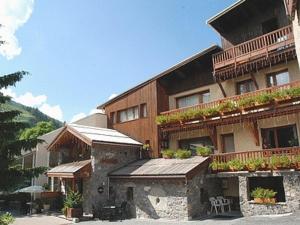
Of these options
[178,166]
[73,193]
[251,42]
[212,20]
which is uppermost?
[212,20]

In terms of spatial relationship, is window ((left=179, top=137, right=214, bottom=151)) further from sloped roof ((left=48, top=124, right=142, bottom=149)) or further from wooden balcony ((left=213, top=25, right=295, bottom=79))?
wooden balcony ((left=213, top=25, right=295, bottom=79))

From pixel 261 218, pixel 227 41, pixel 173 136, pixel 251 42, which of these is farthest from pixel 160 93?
pixel 261 218

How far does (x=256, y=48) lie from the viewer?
1969 cm

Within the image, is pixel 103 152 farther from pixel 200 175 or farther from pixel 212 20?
pixel 212 20

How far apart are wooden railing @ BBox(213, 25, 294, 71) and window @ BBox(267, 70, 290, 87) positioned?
1651 mm

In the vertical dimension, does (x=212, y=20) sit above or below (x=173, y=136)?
above

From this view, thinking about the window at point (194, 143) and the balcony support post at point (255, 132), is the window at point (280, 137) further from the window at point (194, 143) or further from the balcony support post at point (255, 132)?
the window at point (194, 143)

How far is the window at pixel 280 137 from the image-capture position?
18406 millimetres

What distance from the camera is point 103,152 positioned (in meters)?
22.2

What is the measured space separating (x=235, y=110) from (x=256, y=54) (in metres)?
3.65

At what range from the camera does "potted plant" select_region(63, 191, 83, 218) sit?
65.1 feet

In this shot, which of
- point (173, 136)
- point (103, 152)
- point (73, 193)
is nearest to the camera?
point (73, 193)

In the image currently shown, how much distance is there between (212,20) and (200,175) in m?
11.1

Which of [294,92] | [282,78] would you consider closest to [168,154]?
[282,78]
